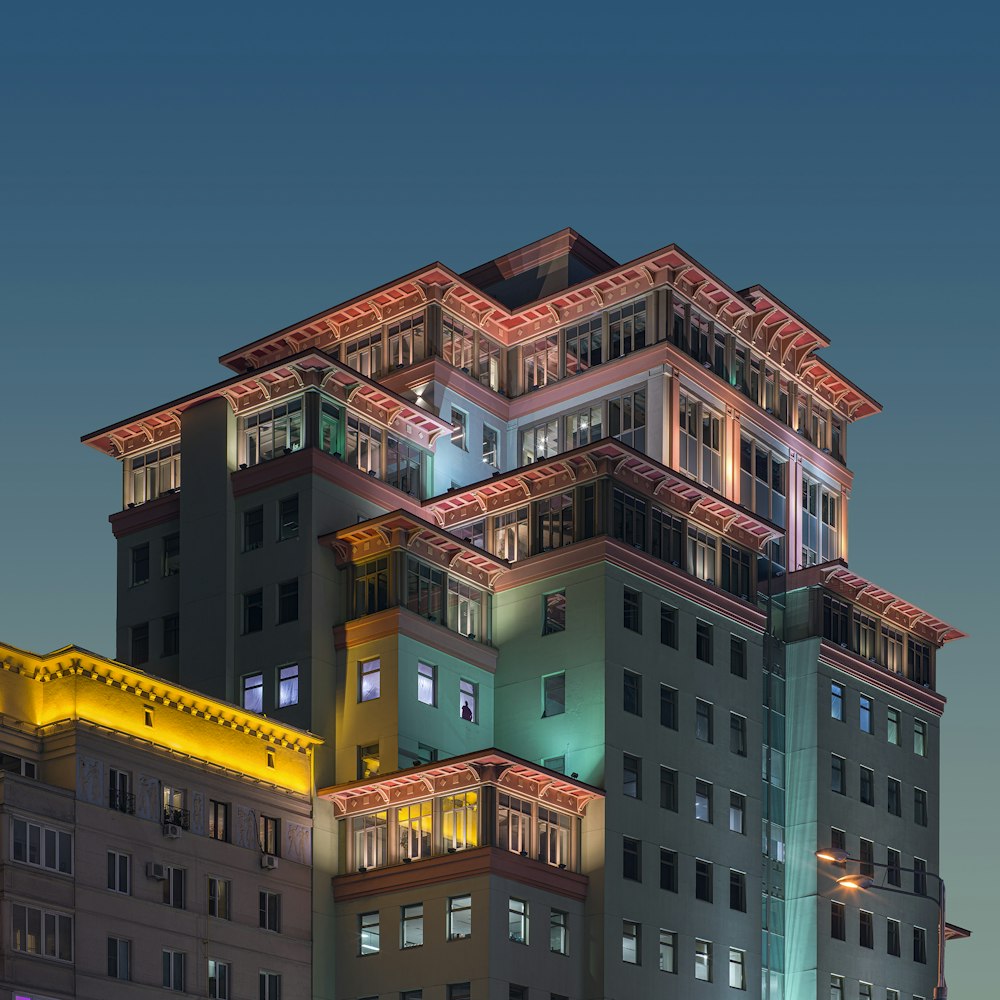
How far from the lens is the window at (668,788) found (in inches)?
3531

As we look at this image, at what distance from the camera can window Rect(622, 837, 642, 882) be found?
86.8 m

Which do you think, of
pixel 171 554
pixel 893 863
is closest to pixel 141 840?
pixel 171 554

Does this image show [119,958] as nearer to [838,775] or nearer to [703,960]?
[703,960]

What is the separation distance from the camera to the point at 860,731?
103 metres

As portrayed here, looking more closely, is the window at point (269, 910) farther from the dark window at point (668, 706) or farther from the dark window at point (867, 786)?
the dark window at point (867, 786)

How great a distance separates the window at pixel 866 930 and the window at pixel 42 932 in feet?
135

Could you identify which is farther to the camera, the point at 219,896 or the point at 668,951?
the point at 668,951

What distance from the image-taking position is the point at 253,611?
92.8m

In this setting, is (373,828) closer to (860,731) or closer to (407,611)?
(407,611)

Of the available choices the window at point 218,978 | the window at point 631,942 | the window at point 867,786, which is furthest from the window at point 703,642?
the window at point 218,978

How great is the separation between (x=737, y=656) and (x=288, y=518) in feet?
71.1

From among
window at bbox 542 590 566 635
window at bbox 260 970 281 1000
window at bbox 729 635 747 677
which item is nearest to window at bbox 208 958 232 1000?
window at bbox 260 970 281 1000

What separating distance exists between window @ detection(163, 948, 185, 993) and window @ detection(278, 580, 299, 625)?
17457 millimetres

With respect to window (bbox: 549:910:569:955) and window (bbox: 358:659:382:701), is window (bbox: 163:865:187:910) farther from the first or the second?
window (bbox: 549:910:569:955)
